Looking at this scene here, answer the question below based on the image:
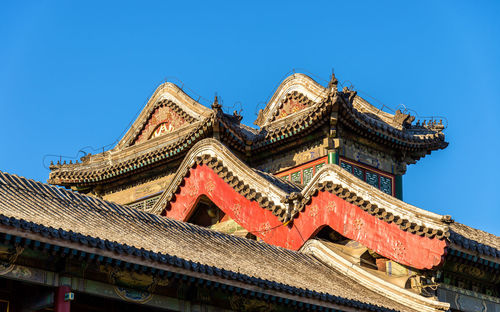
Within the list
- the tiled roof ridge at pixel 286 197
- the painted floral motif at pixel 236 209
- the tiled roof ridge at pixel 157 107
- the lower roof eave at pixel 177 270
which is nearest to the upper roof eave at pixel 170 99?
the tiled roof ridge at pixel 157 107

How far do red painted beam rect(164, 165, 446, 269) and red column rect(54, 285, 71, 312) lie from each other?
865 cm

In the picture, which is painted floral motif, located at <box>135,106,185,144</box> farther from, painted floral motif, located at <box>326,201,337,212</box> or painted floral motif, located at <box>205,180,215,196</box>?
painted floral motif, located at <box>326,201,337,212</box>

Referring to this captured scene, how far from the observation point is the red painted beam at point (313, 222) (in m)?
20.0

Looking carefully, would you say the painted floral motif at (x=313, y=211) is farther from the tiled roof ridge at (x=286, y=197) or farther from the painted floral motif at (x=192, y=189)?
the painted floral motif at (x=192, y=189)

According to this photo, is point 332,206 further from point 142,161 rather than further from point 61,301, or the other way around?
point 142,161

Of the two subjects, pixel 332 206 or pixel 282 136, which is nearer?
pixel 332 206

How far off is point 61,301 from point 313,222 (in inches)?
362

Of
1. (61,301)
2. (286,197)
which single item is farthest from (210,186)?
(61,301)

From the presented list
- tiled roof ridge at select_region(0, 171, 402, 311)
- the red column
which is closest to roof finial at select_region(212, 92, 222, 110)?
tiled roof ridge at select_region(0, 171, 402, 311)

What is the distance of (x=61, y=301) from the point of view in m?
14.1

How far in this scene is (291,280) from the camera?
17734 mm

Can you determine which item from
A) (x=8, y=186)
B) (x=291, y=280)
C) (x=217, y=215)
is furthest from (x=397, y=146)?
(x=8, y=186)

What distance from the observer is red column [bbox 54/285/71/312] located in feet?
45.8

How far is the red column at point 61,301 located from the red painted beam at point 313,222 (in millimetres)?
8648
